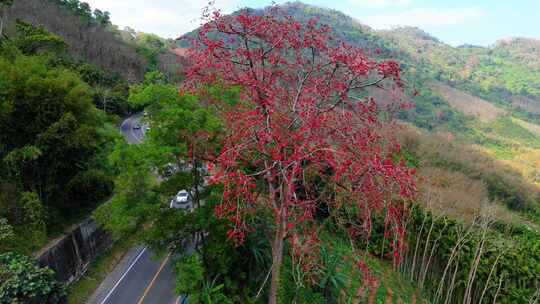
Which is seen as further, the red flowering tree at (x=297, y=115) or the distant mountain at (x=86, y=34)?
the distant mountain at (x=86, y=34)

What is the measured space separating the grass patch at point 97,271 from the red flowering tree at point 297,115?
1061cm

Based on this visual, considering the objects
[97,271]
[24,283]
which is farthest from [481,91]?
[24,283]

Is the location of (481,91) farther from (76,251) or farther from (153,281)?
(76,251)

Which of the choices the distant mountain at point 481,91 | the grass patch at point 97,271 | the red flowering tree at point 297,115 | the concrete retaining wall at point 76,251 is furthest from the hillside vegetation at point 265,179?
the distant mountain at point 481,91

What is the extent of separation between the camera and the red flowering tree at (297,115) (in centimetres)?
448

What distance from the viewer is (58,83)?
12.8 metres

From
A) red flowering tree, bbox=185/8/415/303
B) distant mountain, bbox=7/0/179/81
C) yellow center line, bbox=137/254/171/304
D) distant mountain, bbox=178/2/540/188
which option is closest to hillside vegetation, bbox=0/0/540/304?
red flowering tree, bbox=185/8/415/303

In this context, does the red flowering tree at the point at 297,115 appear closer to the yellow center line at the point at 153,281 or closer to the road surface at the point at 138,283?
the road surface at the point at 138,283

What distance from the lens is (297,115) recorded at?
518 cm

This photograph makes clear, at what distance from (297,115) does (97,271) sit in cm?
1331

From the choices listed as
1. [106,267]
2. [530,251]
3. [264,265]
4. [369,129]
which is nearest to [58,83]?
[106,267]

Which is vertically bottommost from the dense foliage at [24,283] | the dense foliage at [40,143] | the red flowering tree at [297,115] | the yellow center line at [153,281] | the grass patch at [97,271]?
the yellow center line at [153,281]

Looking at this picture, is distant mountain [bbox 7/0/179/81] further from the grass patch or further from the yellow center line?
the yellow center line

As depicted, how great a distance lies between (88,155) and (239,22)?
41.1ft
